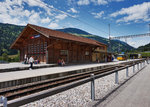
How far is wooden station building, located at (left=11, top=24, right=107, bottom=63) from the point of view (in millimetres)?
16984

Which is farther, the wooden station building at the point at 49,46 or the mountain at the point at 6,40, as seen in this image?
the mountain at the point at 6,40

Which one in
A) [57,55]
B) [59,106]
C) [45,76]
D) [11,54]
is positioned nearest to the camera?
[59,106]

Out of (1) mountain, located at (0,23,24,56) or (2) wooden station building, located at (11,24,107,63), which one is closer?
(2) wooden station building, located at (11,24,107,63)

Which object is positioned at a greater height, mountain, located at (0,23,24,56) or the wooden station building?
mountain, located at (0,23,24,56)

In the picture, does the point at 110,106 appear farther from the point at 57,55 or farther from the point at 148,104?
the point at 57,55

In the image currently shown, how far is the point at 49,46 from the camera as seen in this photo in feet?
53.9

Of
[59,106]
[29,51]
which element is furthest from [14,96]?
[29,51]

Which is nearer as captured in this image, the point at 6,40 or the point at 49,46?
the point at 49,46

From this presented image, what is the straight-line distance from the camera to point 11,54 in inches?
4318

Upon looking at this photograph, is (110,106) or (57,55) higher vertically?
(57,55)

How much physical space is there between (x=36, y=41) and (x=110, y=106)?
19.2m

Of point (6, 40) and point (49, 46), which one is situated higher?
point (6, 40)

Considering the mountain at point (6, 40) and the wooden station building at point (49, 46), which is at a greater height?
the mountain at point (6, 40)

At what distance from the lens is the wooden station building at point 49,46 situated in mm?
16984
